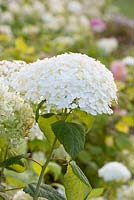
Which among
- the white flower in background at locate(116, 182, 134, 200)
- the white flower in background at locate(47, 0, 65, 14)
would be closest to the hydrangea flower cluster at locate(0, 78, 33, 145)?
the white flower in background at locate(116, 182, 134, 200)

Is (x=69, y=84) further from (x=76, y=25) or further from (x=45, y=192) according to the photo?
(x=76, y=25)

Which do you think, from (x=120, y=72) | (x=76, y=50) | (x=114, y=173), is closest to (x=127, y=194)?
(x=114, y=173)

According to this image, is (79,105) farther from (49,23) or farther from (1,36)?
(49,23)

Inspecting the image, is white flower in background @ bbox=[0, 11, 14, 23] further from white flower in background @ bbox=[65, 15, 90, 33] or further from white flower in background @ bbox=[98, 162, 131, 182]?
white flower in background @ bbox=[98, 162, 131, 182]

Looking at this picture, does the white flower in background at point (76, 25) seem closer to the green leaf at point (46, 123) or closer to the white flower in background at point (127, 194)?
the white flower in background at point (127, 194)

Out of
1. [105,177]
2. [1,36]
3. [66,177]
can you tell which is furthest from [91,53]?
[66,177]
